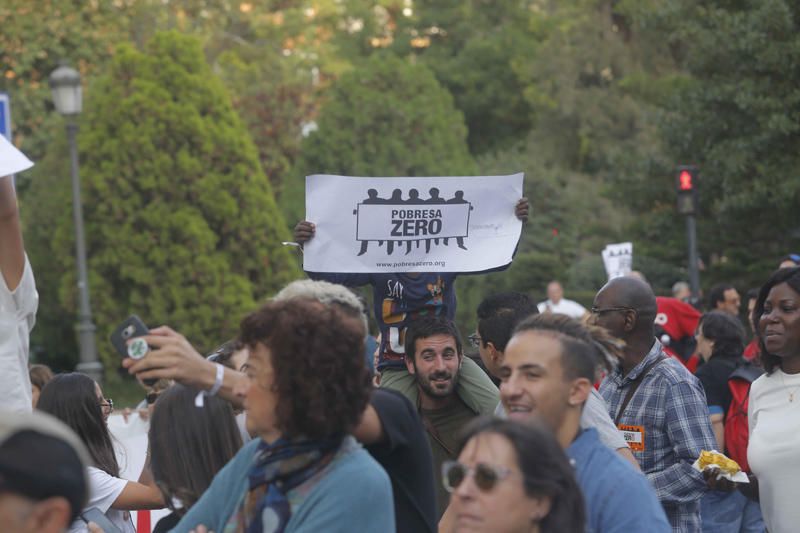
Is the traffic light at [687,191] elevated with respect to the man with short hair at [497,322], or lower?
lower

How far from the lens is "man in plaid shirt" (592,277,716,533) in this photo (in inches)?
228

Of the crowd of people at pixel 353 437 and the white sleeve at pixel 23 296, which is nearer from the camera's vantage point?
the crowd of people at pixel 353 437

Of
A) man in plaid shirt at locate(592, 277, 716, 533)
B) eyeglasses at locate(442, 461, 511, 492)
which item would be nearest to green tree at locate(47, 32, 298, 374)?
man in plaid shirt at locate(592, 277, 716, 533)

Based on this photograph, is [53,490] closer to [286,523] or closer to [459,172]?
[286,523]

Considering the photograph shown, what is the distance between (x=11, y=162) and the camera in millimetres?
3932

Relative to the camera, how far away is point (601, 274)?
33.8 meters

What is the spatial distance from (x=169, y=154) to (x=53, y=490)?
84.8 ft

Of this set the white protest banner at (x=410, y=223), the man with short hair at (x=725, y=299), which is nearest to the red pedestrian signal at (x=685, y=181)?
the man with short hair at (x=725, y=299)

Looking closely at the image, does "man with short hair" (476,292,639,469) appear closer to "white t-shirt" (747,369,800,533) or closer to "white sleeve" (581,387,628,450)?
"white sleeve" (581,387,628,450)

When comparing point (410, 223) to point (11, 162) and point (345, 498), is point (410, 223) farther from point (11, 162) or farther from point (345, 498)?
point (345, 498)

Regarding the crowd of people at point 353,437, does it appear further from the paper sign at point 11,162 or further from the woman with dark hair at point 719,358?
the woman with dark hair at point 719,358

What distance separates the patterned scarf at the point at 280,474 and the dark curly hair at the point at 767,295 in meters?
3.23

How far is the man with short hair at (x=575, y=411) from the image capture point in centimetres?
381

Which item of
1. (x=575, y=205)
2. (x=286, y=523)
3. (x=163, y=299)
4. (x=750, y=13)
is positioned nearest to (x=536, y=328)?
(x=286, y=523)
